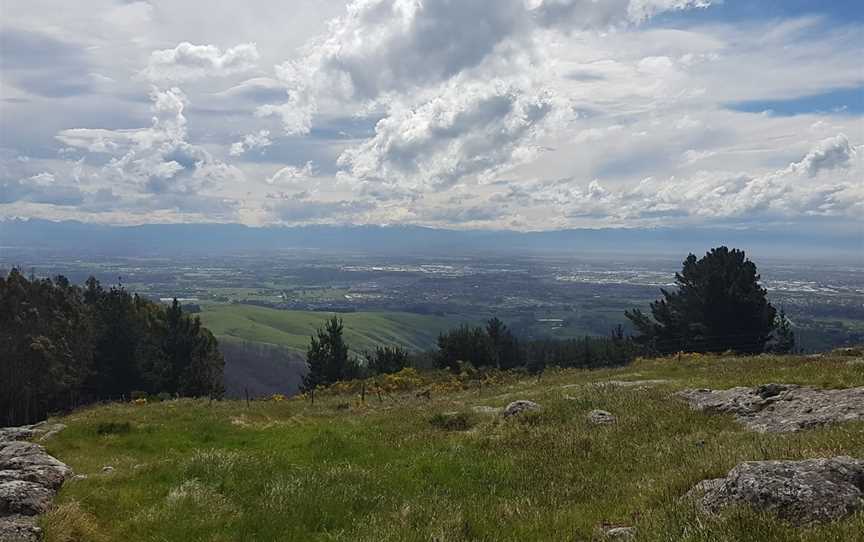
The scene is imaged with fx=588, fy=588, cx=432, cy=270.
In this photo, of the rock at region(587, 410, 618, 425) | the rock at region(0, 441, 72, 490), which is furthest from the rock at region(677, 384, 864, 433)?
the rock at region(0, 441, 72, 490)

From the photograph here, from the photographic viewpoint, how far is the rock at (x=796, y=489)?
6957 mm

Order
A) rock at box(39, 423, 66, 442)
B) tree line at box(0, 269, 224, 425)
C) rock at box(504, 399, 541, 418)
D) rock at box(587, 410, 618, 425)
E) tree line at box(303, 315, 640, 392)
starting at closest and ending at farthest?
rock at box(587, 410, 618, 425)
rock at box(504, 399, 541, 418)
rock at box(39, 423, 66, 442)
tree line at box(0, 269, 224, 425)
tree line at box(303, 315, 640, 392)

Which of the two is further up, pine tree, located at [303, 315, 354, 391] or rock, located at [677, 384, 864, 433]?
rock, located at [677, 384, 864, 433]

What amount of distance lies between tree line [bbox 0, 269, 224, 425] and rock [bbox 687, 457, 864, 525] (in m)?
53.7

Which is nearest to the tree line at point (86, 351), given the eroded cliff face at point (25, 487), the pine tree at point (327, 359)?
the pine tree at point (327, 359)

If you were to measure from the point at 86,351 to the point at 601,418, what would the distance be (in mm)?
59425

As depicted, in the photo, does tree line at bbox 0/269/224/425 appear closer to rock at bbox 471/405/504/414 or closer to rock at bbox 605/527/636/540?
rock at bbox 471/405/504/414

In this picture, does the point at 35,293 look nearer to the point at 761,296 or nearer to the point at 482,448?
the point at 482,448

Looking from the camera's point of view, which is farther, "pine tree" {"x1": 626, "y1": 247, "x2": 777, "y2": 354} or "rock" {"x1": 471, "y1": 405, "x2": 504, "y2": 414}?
"pine tree" {"x1": 626, "y1": 247, "x2": 777, "y2": 354}

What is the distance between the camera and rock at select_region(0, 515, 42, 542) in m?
8.57

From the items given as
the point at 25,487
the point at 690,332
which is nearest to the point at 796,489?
the point at 25,487

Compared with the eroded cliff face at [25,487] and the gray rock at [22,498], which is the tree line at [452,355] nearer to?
the eroded cliff face at [25,487]

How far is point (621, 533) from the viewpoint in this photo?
7.57 m

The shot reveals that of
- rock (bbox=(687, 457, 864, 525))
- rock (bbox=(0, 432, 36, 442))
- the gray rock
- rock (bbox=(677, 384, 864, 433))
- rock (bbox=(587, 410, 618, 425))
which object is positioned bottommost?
rock (bbox=(0, 432, 36, 442))
